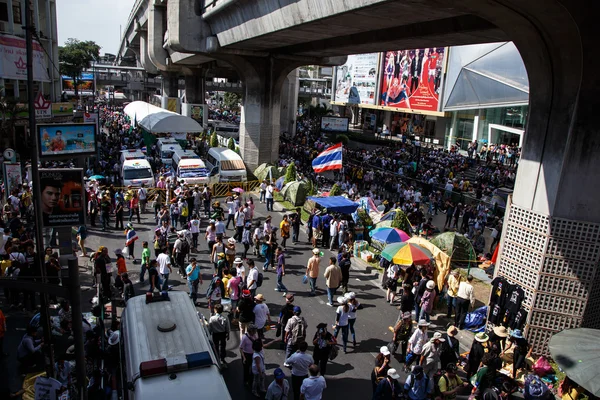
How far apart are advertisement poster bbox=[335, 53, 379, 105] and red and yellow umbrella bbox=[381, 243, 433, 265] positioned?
54.5 meters

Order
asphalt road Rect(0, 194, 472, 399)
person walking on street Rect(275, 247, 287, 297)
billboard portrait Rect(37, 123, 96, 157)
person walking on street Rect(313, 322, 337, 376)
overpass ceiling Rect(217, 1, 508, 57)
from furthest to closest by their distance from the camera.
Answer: billboard portrait Rect(37, 123, 96, 157)
overpass ceiling Rect(217, 1, 508, 57)
person walking on street Rect(275, 247, 287, 297)
asphalt road Rect(0, 194, 472, 399)
person walking on street Rect(313, 322, 337, 376)

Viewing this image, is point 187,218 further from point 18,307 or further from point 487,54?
point 487,54

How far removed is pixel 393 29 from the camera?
18891 millimetres

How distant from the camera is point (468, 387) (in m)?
9.03

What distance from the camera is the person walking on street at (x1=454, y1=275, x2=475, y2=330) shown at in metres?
11.5

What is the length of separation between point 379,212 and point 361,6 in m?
9.85

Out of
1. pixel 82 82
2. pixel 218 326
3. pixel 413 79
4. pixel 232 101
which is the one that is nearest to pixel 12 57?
pixel 218 326

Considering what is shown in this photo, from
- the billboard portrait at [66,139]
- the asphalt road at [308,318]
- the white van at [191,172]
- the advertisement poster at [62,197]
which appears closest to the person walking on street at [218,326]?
the asphalt road at [308,318]

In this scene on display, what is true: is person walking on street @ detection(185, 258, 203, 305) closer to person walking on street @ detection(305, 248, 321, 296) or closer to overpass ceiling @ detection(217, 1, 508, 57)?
person walking on street @ detection(305, 248, 321, 296)

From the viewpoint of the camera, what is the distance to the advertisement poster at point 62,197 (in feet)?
35.7

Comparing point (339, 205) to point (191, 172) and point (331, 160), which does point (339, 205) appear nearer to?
point (331, 160)

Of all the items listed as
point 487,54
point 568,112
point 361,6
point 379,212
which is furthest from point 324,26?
point 487,54

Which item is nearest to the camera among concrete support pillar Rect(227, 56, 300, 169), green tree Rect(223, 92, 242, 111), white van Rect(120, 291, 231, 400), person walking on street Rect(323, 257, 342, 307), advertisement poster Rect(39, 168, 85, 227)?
white van Rect(120, 291, 231, 400)

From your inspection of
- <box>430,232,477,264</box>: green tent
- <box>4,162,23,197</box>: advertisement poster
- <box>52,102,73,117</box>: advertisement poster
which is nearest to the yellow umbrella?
<box>430,232,477,264</box>: green tent
